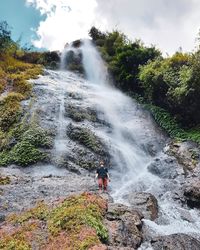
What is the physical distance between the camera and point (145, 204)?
19469mm

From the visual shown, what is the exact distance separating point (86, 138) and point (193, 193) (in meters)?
8.23

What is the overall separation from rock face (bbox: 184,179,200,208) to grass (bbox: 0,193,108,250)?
5.93 metres

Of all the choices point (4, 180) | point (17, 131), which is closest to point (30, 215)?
point (4, 180)

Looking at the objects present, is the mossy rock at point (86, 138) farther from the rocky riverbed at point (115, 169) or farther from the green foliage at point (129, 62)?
the green foliage at point (129, 62)

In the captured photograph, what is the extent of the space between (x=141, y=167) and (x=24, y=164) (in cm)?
723

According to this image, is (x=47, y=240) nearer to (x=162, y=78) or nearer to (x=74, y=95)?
(x=74, y=95)

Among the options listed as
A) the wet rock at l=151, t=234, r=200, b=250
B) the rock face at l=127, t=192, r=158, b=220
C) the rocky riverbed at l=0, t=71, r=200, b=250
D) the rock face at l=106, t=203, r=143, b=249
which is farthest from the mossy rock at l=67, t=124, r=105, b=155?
the wet rock at l=151, t=234, r=200, b=250

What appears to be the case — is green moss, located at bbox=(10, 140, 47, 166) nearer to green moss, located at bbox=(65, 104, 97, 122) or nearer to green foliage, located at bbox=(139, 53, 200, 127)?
green moss, located at bbox=(65, 104, 97, 122)

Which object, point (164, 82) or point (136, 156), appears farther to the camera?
point (164, 82)

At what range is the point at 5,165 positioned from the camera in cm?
2380

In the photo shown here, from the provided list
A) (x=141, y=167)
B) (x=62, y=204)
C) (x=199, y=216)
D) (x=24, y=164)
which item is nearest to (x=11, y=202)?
(x=62, y=204)

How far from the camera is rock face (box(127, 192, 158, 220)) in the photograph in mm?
18766

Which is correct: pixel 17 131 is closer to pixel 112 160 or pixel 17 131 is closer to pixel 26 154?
pixel 26 154

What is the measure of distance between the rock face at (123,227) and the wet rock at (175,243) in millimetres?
670
